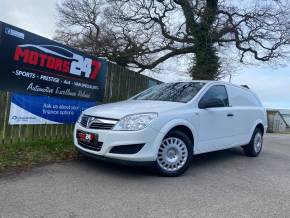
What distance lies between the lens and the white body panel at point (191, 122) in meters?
5.84

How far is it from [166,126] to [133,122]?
58 centimetres

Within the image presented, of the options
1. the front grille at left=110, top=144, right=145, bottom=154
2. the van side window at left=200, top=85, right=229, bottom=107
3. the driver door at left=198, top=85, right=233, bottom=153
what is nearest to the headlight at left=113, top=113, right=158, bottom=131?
the front grille at left=110, top=144, right=145, bottom=154

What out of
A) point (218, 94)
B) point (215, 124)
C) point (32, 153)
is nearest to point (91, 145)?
point (32, 153)

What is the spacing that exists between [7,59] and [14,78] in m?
0.40

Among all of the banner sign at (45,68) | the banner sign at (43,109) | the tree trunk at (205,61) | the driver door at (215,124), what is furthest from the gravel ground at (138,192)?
the tree trunk at (205,61)

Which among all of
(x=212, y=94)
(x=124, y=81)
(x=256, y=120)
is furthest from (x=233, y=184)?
(x=124, y=81)

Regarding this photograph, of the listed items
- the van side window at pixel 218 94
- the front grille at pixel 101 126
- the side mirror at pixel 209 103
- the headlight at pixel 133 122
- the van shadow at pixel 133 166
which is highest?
the van side window at pixel 218 94

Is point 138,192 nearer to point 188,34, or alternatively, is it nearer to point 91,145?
point 91,145

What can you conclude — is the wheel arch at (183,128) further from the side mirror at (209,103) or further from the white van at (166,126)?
the side mirror at (209,103)

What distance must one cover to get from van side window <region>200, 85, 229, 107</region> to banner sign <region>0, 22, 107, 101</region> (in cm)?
324

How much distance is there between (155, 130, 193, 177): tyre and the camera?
6.17m

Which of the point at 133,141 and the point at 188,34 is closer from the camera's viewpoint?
the point at 133,141

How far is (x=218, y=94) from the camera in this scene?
777 centimetres

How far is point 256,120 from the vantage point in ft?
29.6
